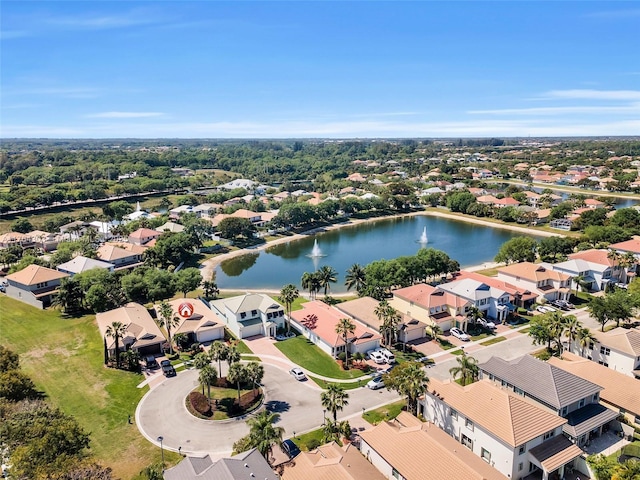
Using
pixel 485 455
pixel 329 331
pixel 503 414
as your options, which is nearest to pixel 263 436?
pixel 485 455

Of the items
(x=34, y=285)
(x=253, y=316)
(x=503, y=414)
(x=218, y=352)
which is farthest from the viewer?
(x=34, y=285)

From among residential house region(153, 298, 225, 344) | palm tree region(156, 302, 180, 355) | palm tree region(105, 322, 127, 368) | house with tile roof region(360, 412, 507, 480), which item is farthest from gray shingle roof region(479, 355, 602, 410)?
palm tree region(105, 322, 127, 368)

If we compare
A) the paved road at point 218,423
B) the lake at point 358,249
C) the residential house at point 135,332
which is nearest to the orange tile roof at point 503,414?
the paved road at point 218,423

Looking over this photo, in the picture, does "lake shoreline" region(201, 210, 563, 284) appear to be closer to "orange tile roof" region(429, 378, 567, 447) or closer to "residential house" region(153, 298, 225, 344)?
"residential house" region(153, 298, 225, 344)

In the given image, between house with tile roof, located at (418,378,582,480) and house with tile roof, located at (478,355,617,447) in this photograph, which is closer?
house with tile roof, located at (418,378,582,480)

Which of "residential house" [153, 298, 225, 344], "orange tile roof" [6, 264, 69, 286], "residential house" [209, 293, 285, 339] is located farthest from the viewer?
"orange tile roof" [6, 264, 69, 286]

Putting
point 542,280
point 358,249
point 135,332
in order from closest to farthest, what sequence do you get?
point 135,332
point 542,280
point 358,249

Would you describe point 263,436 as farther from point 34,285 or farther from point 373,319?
point 34,285
